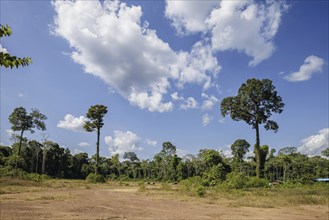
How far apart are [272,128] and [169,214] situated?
95.2 ft

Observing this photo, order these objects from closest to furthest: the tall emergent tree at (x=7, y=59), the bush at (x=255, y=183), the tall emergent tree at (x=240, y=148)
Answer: the tall emergent tree at (x=7, y=59) → the bush at (x=255, y=183) → the tall emergent tree at (x=240, y=148)

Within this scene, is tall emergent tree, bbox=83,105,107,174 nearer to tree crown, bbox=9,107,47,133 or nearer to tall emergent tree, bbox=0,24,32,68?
tree crown, bbox=9,107,47,133

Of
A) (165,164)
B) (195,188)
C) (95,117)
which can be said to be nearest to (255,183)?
(195,188)

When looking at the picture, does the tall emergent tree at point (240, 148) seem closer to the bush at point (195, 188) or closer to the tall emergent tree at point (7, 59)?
the bush at point (195, 188)

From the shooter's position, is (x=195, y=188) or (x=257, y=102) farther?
(x=257, y=102)

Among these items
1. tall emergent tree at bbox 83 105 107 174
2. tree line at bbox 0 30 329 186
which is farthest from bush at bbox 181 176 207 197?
tall emergent tree at bbox 83 105 107 174

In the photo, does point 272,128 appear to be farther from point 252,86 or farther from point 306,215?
point 306,215

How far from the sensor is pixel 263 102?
132ft

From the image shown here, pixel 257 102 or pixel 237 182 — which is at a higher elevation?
pixel 257 102

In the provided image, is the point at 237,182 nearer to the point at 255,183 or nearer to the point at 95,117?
the point at 255,183

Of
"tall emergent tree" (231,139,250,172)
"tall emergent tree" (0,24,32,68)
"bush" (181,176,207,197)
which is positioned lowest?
"bush" (181,176,207,197)

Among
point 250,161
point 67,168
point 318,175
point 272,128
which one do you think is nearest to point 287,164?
point 318,175

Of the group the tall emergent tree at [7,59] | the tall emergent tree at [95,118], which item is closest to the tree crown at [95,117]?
the tall emergent tree at [95,118]

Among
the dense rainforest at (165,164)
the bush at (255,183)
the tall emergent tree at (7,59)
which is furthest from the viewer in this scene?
the dense rainforest at (165,164)
